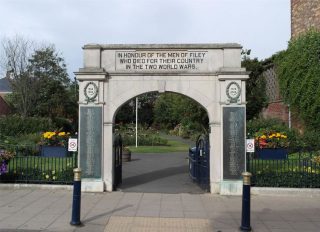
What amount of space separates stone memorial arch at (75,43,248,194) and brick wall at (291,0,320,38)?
16958 mm

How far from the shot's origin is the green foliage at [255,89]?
106 feet

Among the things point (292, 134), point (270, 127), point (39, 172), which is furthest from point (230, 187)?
point (270, 127)

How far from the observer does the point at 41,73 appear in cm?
4441

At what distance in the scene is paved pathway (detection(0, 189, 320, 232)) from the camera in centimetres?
869

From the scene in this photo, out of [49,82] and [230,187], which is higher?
[49,82]

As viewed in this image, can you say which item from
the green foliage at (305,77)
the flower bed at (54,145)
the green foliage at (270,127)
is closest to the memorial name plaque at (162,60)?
the flower bed at (54,145)

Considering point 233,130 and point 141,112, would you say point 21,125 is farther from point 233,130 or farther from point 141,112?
point 141,112

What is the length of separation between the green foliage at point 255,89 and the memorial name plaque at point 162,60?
61.3ft

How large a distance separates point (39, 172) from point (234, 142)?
5761 mm

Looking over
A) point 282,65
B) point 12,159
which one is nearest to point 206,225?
point 12,159

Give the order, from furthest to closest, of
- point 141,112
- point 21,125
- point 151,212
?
point 141,112
point 21,125
point 151,212

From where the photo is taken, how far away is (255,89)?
3281 cm

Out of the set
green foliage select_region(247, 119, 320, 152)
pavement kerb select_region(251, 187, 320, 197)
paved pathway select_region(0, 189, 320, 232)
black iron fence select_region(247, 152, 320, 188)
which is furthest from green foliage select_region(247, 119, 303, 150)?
paved pathway select_region(0, 189, 320, 232)

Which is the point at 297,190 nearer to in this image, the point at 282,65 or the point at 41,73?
the point at 282,65
